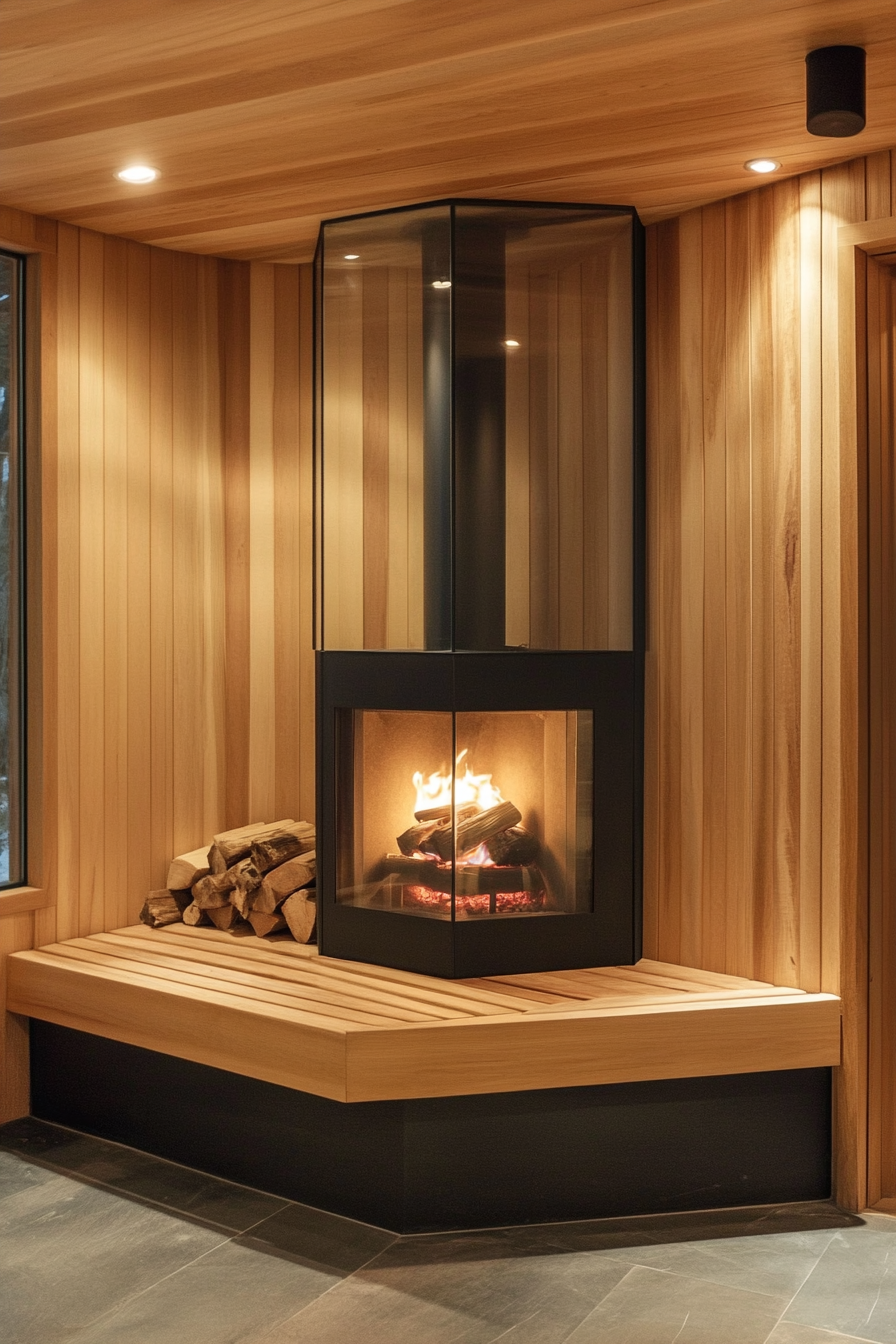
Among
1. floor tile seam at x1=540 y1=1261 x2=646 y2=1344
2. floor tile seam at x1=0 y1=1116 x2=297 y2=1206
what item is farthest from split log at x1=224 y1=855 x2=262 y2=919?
floor tile seam at x1=540 y1=1261 x2=646 y2=1344

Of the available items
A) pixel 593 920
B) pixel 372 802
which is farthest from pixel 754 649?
pixel 372 802

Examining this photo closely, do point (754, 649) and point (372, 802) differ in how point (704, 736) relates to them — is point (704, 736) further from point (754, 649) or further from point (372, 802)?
point (372, 802)

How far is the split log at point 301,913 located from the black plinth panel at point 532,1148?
52 cm

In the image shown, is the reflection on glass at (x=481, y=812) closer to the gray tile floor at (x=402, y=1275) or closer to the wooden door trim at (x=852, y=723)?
the wooden door trim at (x=852, y=723)

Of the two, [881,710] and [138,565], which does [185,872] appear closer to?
[138,565]

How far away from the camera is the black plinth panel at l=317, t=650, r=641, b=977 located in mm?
3238

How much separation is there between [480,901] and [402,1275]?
94 centimetres

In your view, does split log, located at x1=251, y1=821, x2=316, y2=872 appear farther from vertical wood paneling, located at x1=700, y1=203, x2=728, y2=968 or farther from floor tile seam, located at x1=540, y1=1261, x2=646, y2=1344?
floor tile seam, located at x1=540, y1=1261, x2=646, y2=1344

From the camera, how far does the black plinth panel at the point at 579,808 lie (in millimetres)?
3238

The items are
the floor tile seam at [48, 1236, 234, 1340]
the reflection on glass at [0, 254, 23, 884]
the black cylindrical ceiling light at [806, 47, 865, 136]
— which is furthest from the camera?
the reflection on glass at [0, 254, 23, 884]

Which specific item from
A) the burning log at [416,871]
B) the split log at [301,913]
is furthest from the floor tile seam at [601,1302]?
the split log at [301,913]

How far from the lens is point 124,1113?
335 centimetres

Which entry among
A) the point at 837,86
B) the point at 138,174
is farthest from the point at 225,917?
the point at 837,86

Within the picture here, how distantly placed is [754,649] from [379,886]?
1180 millimetres
